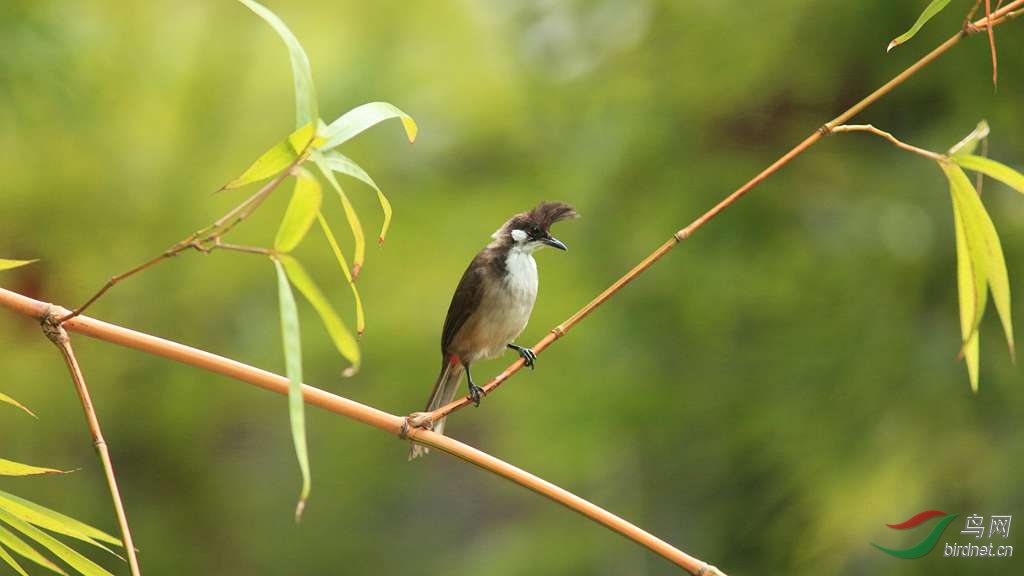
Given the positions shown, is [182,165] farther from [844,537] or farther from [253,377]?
[253,377]

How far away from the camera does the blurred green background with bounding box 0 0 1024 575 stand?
2342mm

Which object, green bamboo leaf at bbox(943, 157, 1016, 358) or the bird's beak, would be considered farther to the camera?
the bird's beak

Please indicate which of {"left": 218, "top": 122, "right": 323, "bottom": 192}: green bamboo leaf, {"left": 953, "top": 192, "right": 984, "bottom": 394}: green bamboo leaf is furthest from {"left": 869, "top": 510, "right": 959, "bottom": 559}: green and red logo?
{"left": 218, "top": 122, "right": 323, "bottom": 192}: green bamboo leaf

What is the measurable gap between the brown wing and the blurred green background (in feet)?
2.64

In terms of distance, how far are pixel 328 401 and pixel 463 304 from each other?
40.8 inches

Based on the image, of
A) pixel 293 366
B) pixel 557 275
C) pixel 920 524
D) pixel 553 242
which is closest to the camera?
pixel 293 366

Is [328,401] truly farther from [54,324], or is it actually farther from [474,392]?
[474,392]

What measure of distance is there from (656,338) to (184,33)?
5.39 feet

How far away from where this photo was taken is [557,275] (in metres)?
2.79

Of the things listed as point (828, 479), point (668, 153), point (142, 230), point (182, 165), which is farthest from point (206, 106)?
point (828, 479)

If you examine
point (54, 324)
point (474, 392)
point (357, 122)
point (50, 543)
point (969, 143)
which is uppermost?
point (474, 392)

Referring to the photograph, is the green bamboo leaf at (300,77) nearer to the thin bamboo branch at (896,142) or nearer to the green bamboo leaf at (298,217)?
the green bamboo leaf at (298,217)

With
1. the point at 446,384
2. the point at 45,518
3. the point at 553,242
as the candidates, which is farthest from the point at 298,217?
the point at 446,384

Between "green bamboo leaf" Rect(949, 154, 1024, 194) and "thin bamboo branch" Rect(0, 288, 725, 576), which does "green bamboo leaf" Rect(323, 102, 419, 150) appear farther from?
"green bamboo leaf" Rect(949, 154, 1024, 194)
